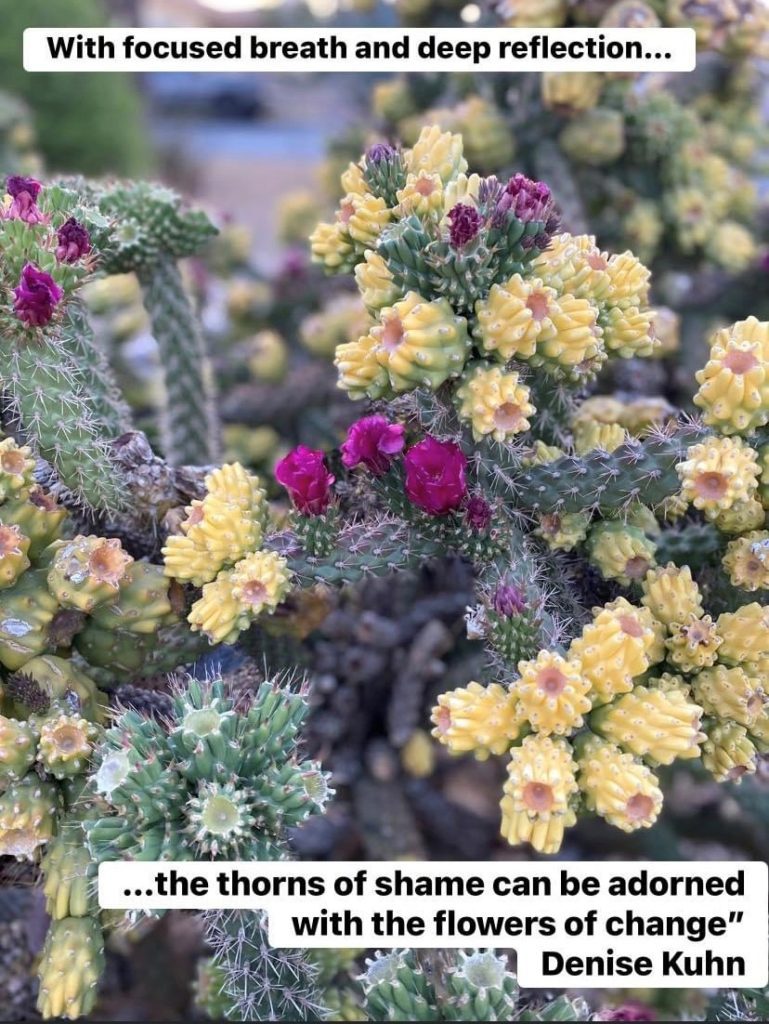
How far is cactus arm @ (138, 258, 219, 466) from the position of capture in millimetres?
1972

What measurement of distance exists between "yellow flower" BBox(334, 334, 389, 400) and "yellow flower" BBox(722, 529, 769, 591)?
21.8 inches

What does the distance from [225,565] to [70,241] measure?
0.49m

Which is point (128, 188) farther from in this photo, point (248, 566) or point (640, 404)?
point (640, 404)

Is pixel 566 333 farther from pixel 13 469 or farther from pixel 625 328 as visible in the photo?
pixel 13 469

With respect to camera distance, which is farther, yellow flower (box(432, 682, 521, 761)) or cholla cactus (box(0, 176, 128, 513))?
cholla cactus (box(0, 176, 128, 513))

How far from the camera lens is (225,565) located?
51.7 inches

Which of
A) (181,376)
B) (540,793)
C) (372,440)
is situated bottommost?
(540,793)

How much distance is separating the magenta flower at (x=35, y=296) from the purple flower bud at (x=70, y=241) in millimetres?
45

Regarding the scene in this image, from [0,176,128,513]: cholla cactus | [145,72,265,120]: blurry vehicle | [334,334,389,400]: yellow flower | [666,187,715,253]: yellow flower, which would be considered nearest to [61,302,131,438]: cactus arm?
[0,176,128,513]: cholla cactus

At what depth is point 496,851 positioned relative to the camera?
95.3 inches

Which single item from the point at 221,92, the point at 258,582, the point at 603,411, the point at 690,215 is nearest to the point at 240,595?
the point at 258,582

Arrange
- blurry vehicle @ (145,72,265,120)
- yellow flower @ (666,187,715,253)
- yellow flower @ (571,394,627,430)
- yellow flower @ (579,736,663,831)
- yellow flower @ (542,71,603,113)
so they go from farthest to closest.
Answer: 1. blurry vehicle @ (145,72,265,120)
2. yellow flower @ (666,187,715,253)
3. yellow flower @ (542,71,603,113)
4. yellow flower @ (571,394,627,430)
5. yellow flower @ (579,736,663,831)

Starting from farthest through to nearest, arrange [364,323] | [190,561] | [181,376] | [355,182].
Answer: [181,376] < [364,323] < [355,182] < [190,561]

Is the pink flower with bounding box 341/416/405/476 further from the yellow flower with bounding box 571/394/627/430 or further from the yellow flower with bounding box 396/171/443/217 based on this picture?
the yellow flower with bounding box 571/394/627/430
